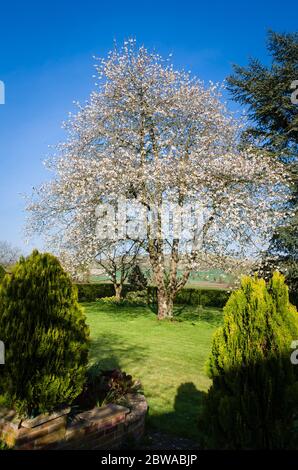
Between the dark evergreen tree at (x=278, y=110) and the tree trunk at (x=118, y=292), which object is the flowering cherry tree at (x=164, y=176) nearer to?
the dark evergreen tree at (x=278, y=110)

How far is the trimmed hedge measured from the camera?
26.3 metres

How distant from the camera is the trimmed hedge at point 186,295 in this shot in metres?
26.3

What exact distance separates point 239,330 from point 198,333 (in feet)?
36.8

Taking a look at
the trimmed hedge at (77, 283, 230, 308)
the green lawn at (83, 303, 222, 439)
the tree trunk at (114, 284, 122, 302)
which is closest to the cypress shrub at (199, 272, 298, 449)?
the green lawn at (83, 303, 222, 439)

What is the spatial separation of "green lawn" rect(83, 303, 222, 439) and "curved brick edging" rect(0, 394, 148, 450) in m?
0.93

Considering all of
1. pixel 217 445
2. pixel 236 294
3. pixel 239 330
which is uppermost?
pixel 236 294

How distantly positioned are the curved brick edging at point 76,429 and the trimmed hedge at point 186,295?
20999 millimetres

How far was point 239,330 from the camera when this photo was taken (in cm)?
388

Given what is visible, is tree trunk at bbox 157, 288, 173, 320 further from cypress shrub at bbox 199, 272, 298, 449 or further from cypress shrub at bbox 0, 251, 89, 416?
cypress shrub at bbox 199, 272, 298, 449

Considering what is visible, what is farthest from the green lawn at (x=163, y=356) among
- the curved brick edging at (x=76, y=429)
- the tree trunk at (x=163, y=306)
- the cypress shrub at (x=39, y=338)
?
the cypress shrub at (x=39, y=338)

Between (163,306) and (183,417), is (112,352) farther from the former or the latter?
(163,306)

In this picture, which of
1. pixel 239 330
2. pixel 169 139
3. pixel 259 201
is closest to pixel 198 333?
pixel 259 201
